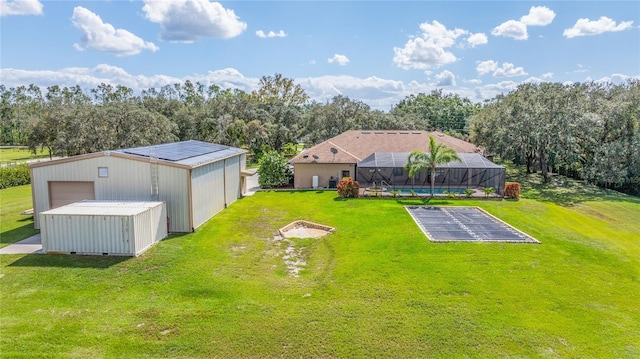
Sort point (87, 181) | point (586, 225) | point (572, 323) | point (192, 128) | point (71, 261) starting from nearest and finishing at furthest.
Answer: point (572, 323), point (71, 261), point (87, 181), point (586, 225), point (192, 128)

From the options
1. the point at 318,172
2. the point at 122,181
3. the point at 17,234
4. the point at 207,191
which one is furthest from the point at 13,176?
the point at 318,172

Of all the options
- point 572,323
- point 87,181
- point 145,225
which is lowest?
point 572,323

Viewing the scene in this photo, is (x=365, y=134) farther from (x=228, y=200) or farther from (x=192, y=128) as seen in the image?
(x=192, y=128)

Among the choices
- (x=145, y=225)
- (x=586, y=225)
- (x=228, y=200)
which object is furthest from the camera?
(x=228, y=200)

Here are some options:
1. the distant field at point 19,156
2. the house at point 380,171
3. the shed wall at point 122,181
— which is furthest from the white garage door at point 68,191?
the distant field at point 19,156

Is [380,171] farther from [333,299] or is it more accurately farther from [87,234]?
[87,234]

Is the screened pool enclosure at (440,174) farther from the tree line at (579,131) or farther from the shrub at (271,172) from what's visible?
the tree line at (579,131)

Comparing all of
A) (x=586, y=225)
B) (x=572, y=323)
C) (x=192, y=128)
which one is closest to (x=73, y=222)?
(x=572, y=323)
